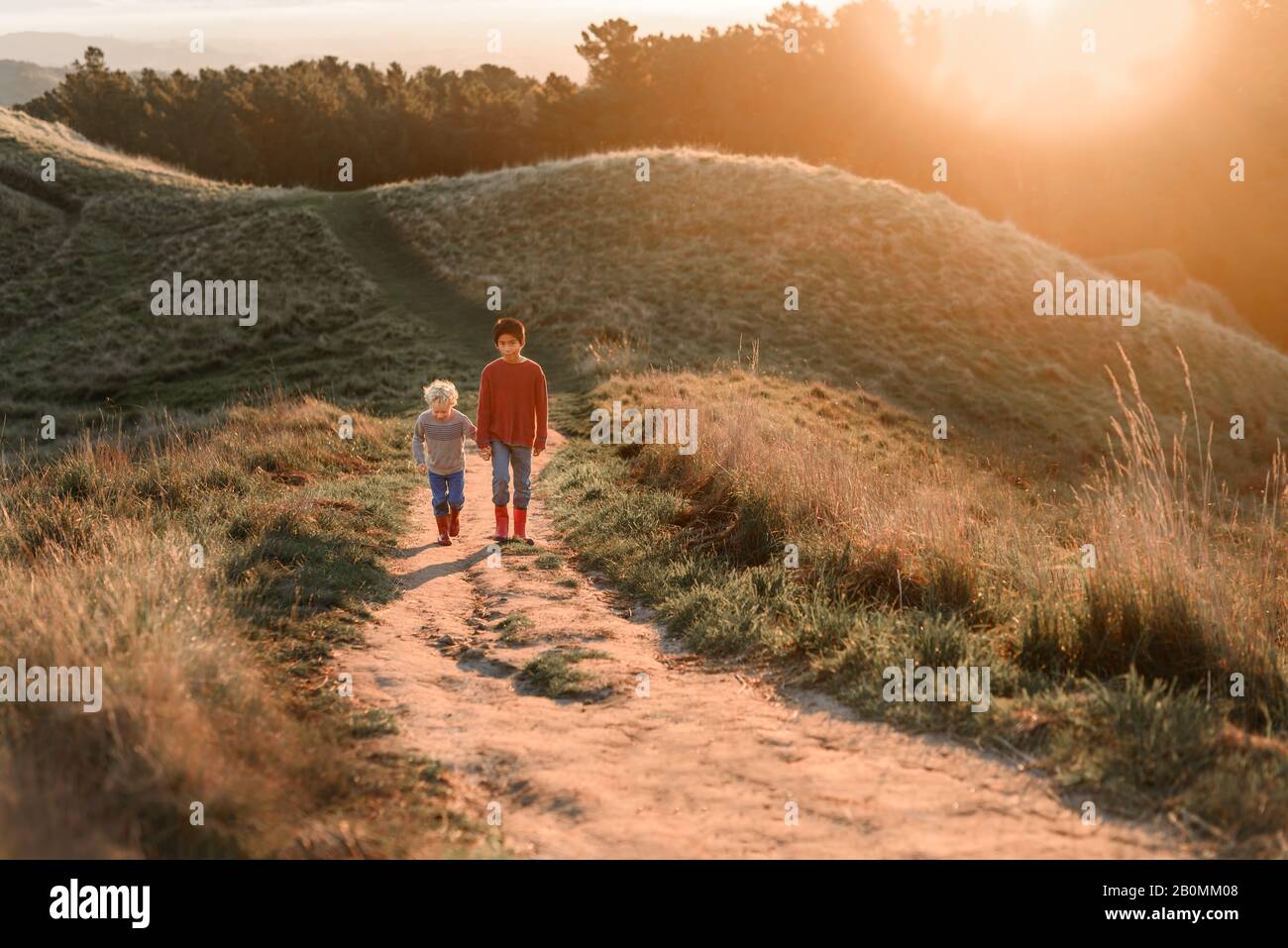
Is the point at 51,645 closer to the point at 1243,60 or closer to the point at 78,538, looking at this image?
the point at 78,538

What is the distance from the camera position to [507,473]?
943 cm

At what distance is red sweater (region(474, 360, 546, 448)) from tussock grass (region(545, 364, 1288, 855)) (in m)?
1.20

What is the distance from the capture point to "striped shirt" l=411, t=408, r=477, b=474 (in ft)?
30.9

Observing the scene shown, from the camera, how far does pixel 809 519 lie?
8289 mm

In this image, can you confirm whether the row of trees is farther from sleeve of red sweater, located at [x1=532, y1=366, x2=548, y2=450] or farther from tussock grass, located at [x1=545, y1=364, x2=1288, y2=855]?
tussock grass, located at [x1=545, y1=364, x2=1288, y2=855]

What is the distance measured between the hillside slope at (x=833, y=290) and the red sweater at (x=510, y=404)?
1529 cm

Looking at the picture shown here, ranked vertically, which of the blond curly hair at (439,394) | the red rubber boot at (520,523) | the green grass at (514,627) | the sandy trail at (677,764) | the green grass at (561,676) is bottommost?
the sandy trail at (677,764)

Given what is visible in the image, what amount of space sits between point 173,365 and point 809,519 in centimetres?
2600

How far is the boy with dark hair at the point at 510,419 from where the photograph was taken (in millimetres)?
9281

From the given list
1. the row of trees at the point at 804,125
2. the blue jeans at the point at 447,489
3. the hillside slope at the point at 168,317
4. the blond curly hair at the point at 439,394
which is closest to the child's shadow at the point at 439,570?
the blue jeans at the point at 447,489

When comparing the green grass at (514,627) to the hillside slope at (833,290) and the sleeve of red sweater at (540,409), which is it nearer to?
the sleeve of red sweater at (540,409)

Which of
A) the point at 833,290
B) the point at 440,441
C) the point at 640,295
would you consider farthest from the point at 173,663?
the point at 833,290

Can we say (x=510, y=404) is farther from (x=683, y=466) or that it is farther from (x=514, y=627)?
(x=514, y=627)
